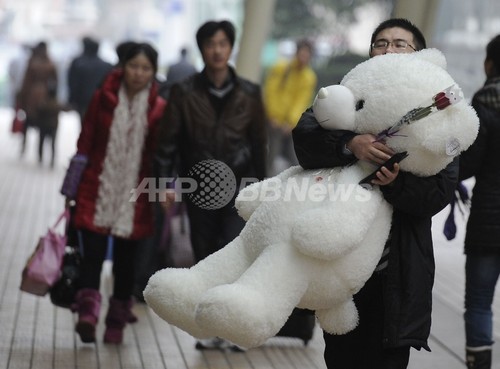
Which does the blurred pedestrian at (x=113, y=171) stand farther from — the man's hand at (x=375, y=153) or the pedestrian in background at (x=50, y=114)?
the pedestrian in background at (x=50, y=114)

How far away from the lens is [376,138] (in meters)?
4.30

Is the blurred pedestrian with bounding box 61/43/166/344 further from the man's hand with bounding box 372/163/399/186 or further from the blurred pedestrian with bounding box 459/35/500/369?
the man's hand with bounding box 372/163/399/186

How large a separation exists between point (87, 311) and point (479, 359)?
2341 mm

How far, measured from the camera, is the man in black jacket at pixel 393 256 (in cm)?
429

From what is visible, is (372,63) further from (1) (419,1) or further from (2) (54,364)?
(1) (419,1)

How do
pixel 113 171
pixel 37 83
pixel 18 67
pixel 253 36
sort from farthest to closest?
1. pixel 18 67
2. pixel 37 83
3. pixel 253 36
4. pixel 113 171

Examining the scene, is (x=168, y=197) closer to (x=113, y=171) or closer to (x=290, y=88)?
(x=113, y=171)

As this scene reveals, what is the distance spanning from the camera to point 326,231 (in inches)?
160

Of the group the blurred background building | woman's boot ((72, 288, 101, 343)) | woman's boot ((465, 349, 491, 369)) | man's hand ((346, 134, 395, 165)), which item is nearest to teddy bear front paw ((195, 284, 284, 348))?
man's hand ((346, 134, 395, 165))

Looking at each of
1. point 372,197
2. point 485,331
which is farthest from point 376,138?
point 485,331

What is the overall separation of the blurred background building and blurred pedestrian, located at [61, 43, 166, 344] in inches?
59.1

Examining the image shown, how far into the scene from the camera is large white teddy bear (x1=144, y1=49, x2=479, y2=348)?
4066 millimetres

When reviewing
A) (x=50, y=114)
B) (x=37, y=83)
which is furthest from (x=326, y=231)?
(x=37, y=83)

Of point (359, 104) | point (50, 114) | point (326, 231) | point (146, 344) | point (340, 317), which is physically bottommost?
point (50, 114)
